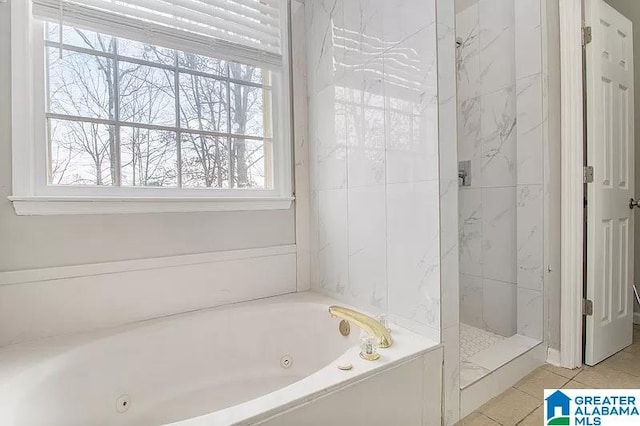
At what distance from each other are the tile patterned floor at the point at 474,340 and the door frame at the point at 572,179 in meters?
0.36

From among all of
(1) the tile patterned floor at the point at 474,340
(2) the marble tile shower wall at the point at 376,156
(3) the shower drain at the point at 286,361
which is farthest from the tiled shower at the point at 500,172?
(3) the shower drain at the point at 286,361

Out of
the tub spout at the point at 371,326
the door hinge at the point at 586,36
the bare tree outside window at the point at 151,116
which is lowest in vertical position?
the tub spout at the point at 371,326

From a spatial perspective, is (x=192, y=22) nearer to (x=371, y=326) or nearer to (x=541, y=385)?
(x=371, y=326)

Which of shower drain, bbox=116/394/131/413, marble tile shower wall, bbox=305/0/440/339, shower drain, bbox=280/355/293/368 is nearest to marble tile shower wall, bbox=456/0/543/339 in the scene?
marble tile shower wall, bbox=305/0/440/339

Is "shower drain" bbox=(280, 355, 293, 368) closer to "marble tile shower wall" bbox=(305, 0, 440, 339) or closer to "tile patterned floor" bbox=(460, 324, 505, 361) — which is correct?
"marble tile shower wall" bbox=(305, 0, 440, 339)

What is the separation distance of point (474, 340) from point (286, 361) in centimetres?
116

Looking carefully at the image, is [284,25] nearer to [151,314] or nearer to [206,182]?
[206,182]

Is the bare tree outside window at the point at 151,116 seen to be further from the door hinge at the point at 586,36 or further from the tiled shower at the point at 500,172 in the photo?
the door hinge at the point at 586,36

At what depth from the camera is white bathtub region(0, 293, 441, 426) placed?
979mm

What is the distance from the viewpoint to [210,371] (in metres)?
1.51

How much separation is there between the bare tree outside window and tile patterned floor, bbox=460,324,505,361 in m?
1.44

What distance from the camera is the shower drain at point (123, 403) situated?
1.27 meters

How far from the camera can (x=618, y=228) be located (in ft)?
6.04

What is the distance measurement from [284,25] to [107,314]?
177cm
